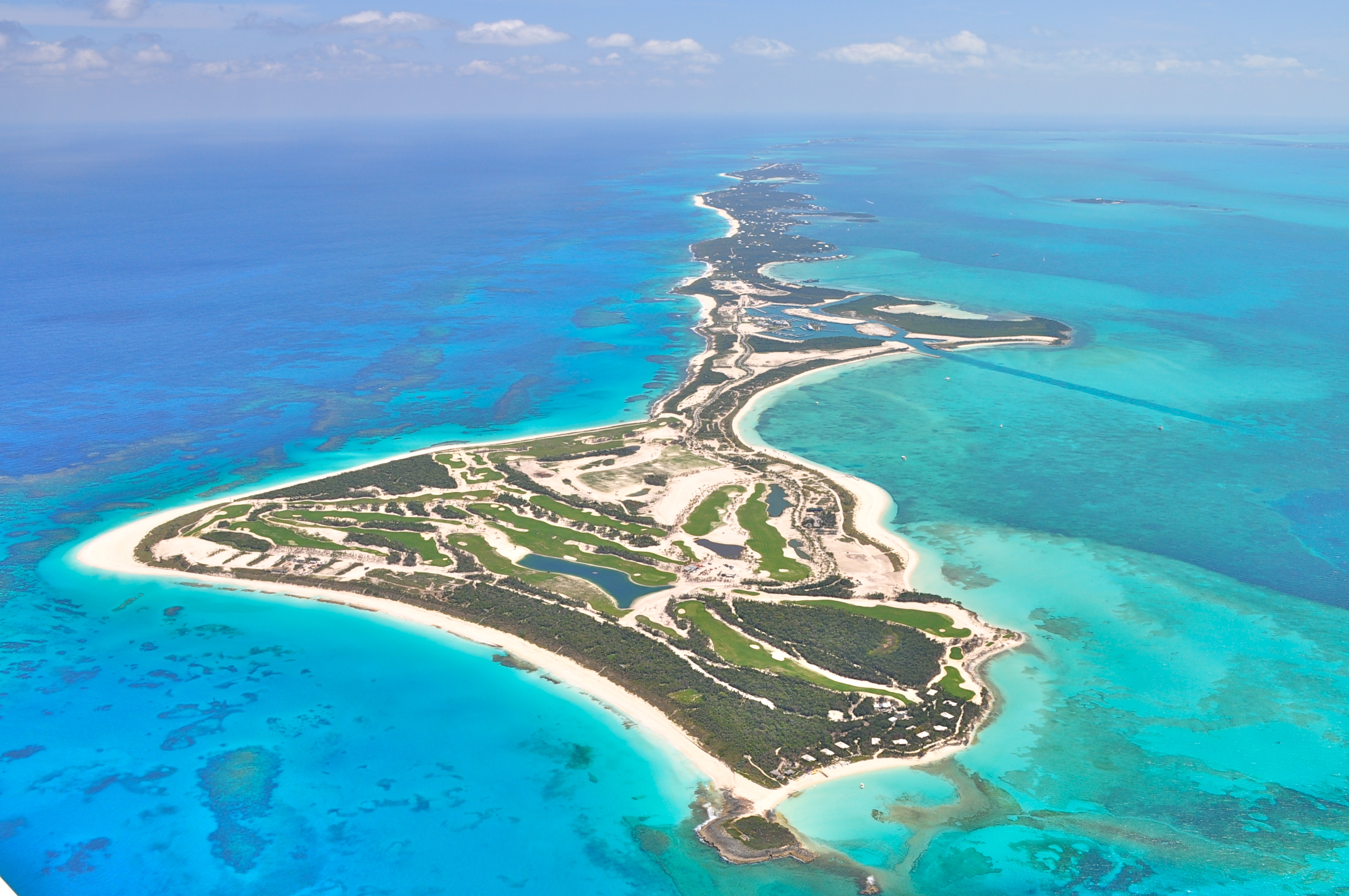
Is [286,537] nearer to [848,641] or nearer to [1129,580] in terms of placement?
[848,641]

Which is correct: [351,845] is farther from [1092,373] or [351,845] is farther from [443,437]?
[1092,373]

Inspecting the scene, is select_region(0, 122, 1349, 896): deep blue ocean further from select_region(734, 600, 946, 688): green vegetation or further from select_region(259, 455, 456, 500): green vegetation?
select_region(259, 455, 456, 500): green vegetation

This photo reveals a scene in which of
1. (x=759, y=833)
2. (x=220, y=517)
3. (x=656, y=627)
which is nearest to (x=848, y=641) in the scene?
(x=656, y=627)

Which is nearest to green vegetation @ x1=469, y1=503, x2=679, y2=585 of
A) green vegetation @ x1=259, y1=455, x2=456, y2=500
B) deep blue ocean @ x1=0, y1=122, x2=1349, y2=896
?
green vegetation @ x1=259, y1=455, x2=456, y2=500

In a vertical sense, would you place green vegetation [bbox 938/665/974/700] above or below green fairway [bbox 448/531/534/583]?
below

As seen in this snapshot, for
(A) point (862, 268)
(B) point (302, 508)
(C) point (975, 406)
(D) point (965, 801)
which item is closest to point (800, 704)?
(D) point (965, 801)

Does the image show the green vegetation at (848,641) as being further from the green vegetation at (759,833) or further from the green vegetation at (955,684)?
the green vegetation at (759,833)
